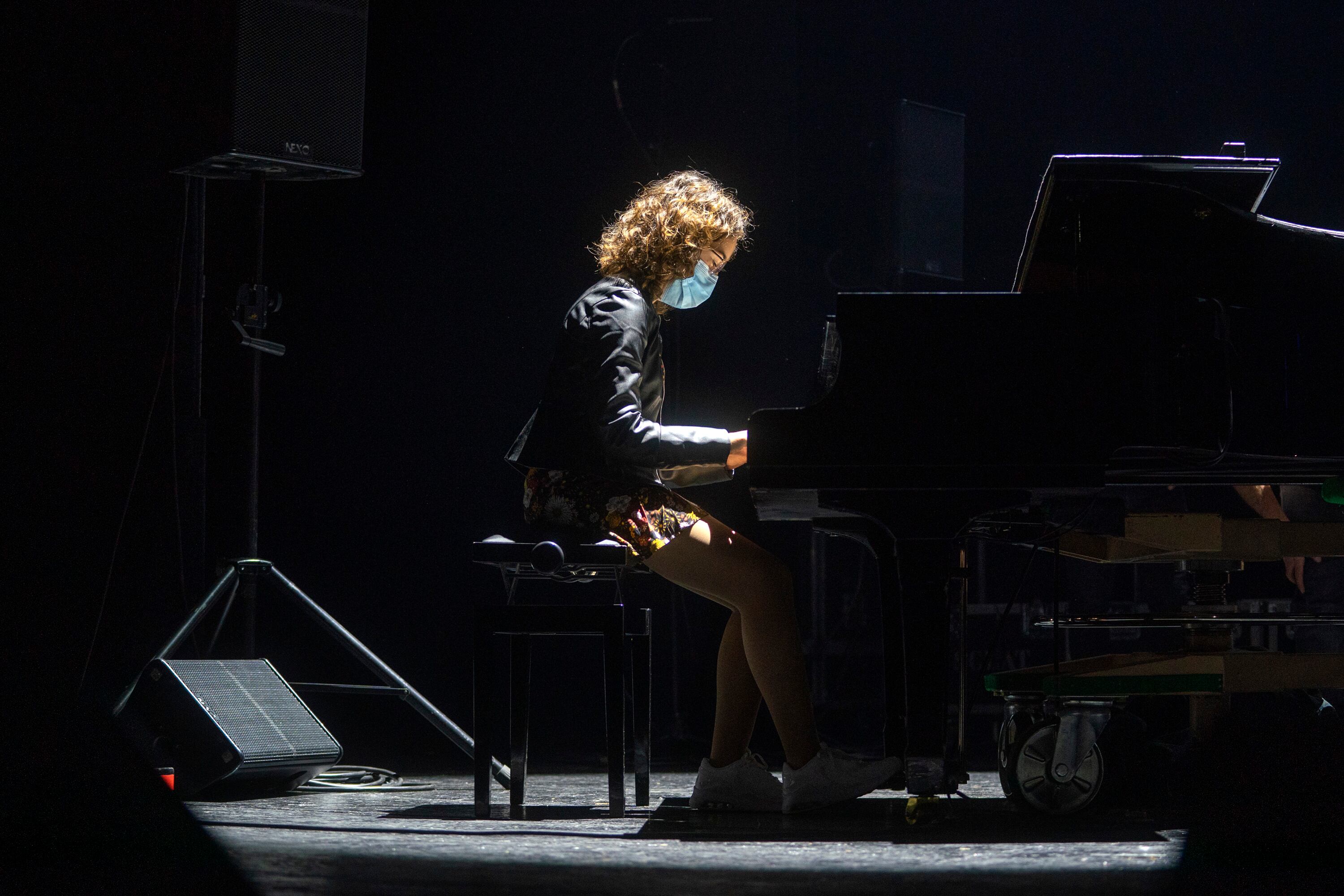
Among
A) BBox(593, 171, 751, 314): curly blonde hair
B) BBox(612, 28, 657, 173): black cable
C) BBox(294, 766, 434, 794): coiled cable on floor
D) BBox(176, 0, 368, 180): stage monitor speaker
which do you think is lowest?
BBox(294, 766, 434, 794): coiled cable on floor

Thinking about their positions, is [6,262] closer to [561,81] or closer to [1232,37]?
[561,81]

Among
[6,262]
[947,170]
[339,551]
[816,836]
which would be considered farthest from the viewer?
[947,170]

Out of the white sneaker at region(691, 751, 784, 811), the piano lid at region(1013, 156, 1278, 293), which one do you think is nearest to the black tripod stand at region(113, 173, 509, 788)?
the white sneaker at region(691, 751, 784, 811)

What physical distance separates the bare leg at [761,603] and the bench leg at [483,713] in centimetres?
36

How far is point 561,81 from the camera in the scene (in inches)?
158

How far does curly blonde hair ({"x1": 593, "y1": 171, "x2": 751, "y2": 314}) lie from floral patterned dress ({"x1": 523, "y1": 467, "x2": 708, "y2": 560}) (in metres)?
A: 0.42

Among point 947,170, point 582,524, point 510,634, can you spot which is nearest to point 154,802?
point 510,634

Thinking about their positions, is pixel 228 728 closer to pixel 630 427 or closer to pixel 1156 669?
pixel 630 427

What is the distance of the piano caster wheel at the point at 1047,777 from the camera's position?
248cm

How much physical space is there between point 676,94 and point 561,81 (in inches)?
13.7

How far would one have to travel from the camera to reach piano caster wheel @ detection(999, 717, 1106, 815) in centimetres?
248

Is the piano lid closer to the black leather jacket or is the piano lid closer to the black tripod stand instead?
the black leather jacket

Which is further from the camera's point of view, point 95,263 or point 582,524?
point 95,263

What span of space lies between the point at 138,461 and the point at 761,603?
1.76 m
